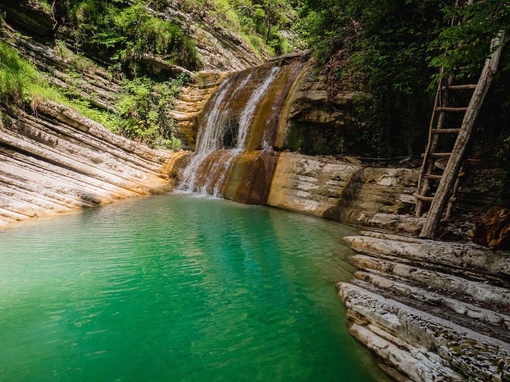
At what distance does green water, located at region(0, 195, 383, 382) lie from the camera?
2.47 metres

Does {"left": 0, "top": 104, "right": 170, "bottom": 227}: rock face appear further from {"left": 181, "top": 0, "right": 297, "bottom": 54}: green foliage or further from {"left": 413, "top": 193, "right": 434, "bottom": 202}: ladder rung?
{"left": 181, "top": 0, "right": 297, "bottom": 54}: green foliage

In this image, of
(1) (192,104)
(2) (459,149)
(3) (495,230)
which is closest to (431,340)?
(3) (495,230)

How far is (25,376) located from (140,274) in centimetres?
186

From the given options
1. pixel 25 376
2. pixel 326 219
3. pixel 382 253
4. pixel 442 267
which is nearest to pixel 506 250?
pixel 442 267

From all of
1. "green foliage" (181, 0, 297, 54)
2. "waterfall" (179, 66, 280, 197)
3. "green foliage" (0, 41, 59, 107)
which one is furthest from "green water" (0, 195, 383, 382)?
"green foliage" (181, 0, 297, 54)

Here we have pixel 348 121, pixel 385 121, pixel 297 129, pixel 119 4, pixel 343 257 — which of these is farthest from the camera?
pixel 119 4

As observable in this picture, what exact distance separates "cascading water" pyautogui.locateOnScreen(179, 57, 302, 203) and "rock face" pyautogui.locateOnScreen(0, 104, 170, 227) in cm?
213

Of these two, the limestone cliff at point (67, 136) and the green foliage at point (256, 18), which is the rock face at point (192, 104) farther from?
the green foliage at point (256, 18)

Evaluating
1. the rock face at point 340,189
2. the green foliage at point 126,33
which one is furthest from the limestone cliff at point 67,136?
the rock face at point 340,189

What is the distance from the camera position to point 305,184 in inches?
332

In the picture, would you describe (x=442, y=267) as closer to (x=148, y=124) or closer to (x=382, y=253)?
(x=382, y=253)

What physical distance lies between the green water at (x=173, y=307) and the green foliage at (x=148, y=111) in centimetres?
744

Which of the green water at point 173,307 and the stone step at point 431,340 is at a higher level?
the stone step at point 431,340

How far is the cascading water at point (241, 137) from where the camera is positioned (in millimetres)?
9734
